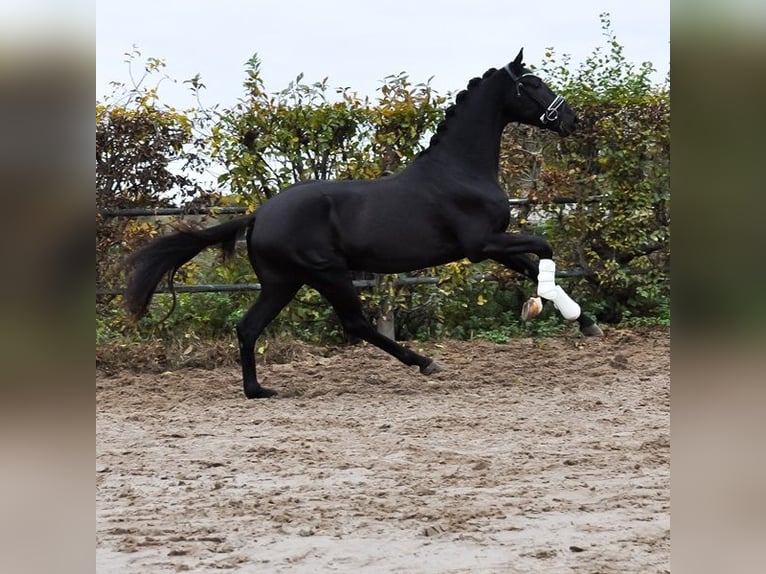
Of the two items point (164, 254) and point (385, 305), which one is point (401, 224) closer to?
point (164, 254)

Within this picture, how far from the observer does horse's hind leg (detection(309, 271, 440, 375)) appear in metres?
6.37

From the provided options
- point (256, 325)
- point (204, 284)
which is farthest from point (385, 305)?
point (256, 325)

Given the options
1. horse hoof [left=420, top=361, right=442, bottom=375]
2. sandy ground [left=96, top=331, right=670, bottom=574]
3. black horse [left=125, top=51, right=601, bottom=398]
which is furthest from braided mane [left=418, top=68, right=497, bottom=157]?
sandy ground [left=96, top=331, right=670, bottom=574]

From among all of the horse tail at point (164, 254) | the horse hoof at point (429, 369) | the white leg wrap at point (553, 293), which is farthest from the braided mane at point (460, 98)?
the horse hoof at point (429, 369)

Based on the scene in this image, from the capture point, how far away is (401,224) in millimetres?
6270

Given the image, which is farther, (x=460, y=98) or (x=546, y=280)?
(x=460, y=98)

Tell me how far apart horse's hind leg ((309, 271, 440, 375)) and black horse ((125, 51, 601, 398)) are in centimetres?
1

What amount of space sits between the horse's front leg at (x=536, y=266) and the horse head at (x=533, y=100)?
868 millimetres

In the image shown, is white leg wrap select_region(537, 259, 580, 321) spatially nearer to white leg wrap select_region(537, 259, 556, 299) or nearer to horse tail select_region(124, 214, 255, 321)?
white leg wrap select_region(537, 259, 556, 299)

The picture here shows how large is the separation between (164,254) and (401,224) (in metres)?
1.71


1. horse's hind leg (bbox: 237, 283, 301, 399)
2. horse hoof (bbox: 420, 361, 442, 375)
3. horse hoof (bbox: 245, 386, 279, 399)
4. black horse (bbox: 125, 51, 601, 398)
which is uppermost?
black horse (bbox: 125, 51, 601, 398)
